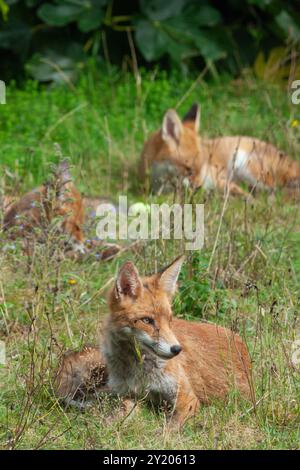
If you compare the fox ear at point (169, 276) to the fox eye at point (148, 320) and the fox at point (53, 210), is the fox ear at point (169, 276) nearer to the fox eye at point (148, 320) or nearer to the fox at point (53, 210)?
the fox eye at point (148, 320)

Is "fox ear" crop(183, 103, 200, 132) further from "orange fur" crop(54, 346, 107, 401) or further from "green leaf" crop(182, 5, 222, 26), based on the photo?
"orange fur" crop(54, 346, 107, 401)

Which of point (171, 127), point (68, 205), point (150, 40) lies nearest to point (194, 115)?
point (171, 127)

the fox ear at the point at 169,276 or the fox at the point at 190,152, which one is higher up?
the fox at the point at 190,152

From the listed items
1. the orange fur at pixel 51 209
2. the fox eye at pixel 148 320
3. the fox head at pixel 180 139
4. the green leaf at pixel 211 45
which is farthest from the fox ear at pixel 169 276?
the green leaf at pixel 211 45

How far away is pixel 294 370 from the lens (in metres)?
6.02

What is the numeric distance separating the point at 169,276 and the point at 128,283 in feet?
0.97

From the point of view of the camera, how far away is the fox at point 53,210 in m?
7.27

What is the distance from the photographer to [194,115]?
1159 cm

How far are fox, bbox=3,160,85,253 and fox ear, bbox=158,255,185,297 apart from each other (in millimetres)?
1059

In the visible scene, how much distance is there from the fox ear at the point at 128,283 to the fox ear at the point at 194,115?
5.67 metres

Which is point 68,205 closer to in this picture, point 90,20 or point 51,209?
point 51,209

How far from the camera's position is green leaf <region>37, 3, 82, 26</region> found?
39.3 feet
